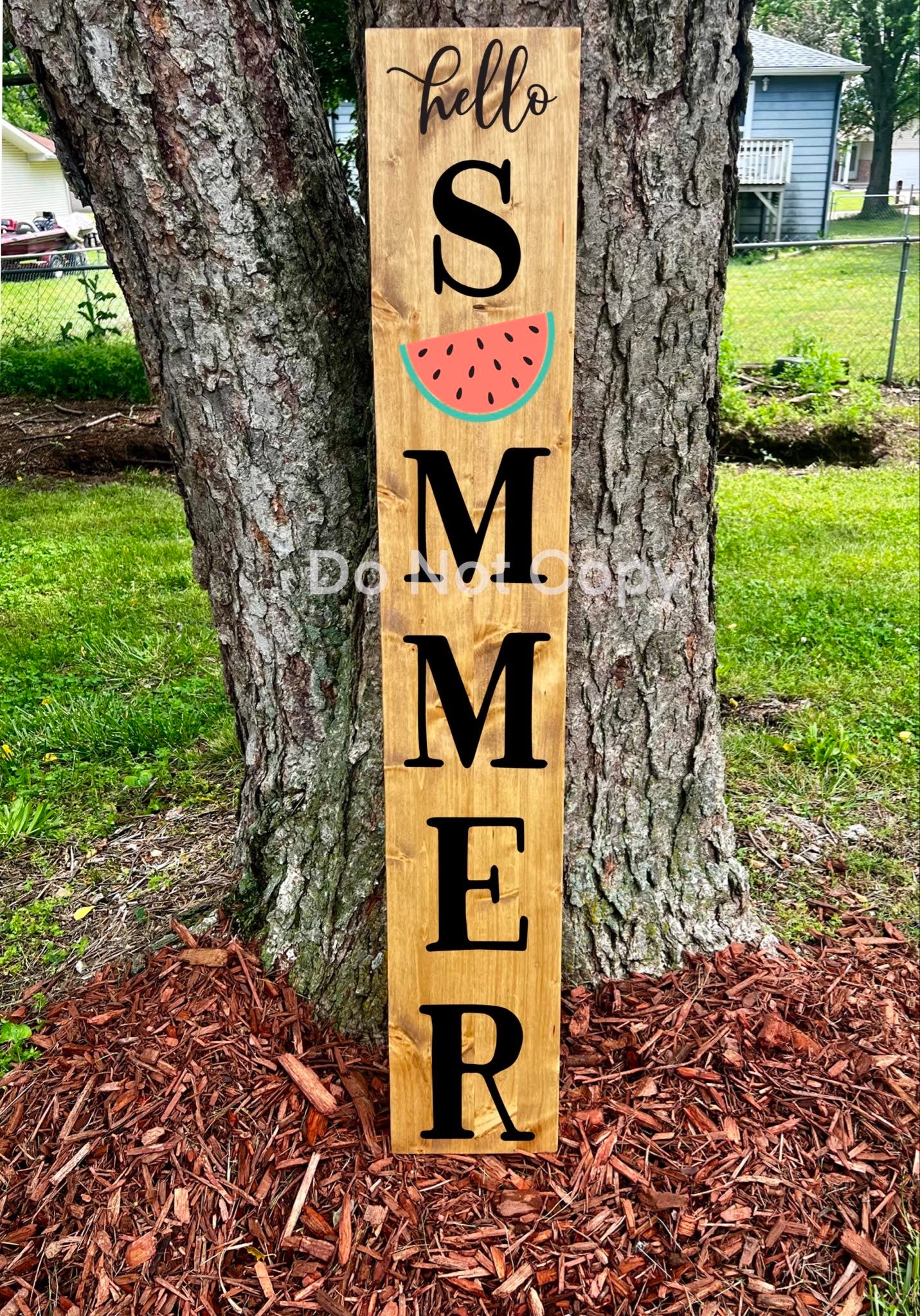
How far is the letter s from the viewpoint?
166cm

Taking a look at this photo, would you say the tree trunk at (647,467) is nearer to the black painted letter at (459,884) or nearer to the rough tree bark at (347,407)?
the rough tree bark at (347,407)

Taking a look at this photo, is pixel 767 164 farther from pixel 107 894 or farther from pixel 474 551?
pixel 474 551

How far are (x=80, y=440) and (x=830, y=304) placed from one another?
37.3 ft

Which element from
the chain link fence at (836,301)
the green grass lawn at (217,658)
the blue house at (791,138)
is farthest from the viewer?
the blue house at (791,138)

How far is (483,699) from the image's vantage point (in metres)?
1.92

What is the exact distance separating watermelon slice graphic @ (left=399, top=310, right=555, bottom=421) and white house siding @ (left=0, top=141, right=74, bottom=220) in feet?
107

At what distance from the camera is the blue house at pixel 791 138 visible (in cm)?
2164

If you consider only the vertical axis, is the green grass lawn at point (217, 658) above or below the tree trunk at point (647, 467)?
below

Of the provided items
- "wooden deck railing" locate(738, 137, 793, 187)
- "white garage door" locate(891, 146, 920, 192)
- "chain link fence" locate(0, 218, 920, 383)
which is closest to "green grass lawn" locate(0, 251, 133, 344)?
"chain link fence" locate(0, 218, 920, 383)

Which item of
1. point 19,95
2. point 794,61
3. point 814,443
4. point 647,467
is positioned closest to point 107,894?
point 647,467

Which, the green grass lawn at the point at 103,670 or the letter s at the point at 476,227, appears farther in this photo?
the green grass lawn at the point at 103,670

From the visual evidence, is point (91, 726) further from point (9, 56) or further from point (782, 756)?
point (9, 56)

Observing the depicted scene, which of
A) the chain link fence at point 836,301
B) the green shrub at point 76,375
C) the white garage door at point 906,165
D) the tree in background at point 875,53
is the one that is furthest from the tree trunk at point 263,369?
the white garage door at point 906,165

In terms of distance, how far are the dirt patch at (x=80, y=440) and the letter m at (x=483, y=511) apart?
583 centimetres
